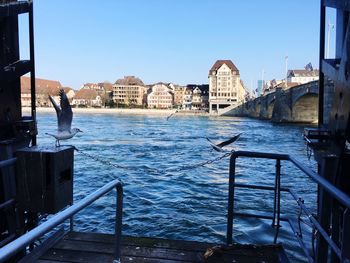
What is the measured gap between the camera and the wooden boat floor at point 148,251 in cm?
450

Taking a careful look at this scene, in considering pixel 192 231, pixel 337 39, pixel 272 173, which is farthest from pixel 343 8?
pixel 272 173

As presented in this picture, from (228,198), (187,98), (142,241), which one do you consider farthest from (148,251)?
(187,98)

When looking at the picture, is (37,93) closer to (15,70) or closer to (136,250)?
(15,70)

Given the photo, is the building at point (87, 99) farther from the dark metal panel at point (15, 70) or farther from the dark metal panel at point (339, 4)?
the dark metal panel at point (339, 4)

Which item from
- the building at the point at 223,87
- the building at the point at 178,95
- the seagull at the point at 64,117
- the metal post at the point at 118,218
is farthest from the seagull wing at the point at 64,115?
the building at the point at 178,95

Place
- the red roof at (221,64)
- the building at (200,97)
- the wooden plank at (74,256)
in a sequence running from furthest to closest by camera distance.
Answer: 1. the building at (200,97)
2. the red roof at (221,64)
3. the wooden plank at (74,256)

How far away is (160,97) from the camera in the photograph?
18075 centimetres

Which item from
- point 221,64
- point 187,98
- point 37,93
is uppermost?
point 221,64

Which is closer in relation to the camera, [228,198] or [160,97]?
[228,198]

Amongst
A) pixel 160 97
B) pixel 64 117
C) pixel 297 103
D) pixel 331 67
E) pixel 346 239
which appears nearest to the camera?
pixel 346 239

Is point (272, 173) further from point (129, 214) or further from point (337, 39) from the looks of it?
point (337, 39)

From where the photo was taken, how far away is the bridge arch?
70750 mm

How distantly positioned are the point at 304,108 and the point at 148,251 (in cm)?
7612

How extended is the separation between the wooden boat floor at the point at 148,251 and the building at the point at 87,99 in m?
184
